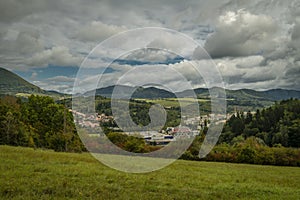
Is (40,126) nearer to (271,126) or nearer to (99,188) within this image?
(99,188)

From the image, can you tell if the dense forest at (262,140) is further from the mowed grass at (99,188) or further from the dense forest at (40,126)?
the mowed grass at (99,188)

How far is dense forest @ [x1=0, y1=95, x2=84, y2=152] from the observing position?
159ft

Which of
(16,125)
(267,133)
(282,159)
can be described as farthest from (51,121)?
(267,133)

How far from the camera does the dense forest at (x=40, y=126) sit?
48406 mm

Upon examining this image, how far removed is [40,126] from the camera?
6112 cm

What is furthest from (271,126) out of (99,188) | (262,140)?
(99,188)

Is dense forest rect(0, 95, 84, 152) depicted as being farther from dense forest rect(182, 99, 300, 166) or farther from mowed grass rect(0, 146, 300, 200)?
mowed grass rect(0, 146, 300, 200)

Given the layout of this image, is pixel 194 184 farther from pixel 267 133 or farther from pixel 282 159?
pixel 267 133

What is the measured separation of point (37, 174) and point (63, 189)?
135 inches

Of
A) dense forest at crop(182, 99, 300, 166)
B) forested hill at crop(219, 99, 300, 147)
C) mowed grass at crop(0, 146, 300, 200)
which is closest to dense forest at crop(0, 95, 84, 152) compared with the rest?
dense forest at crop(182, 99, 300, 166)

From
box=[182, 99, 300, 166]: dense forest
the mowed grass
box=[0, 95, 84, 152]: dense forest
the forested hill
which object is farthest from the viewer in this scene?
the forested hill

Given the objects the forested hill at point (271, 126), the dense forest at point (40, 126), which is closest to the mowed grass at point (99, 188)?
the dense forest at point (40, 126)

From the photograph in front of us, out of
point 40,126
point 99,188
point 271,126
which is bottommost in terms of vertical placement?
point 271,126

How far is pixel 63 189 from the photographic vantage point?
11516 mm
